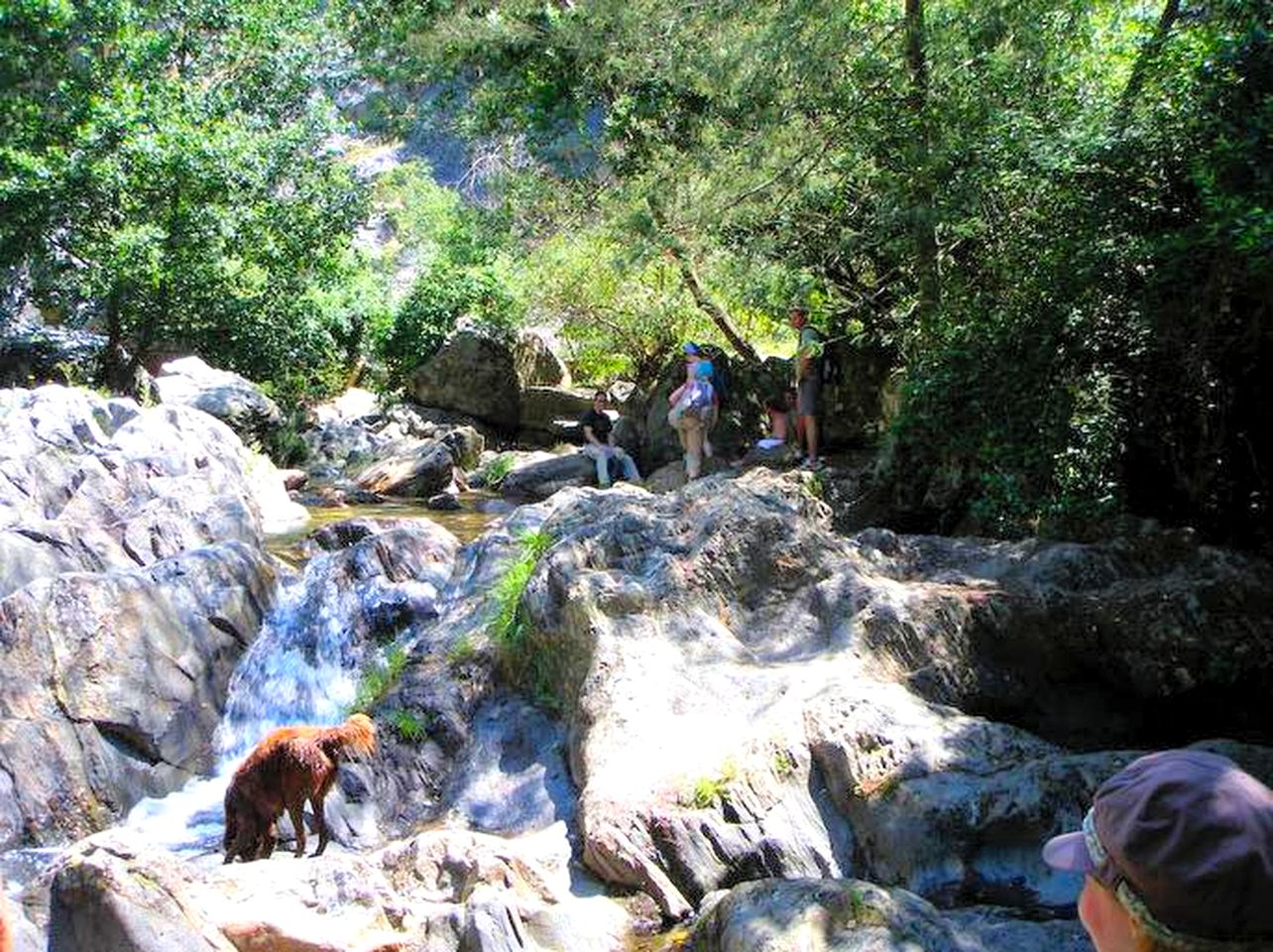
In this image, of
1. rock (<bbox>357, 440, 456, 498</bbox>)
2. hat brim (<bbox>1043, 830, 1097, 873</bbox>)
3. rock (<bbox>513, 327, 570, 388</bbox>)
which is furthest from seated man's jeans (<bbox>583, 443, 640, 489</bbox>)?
hat brim (<bbox>1043, 830, 1097, 873</bbox>)

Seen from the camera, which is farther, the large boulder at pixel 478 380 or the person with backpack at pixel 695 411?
the large boulder at pixel 478 380

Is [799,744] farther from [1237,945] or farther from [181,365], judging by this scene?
[181,365]

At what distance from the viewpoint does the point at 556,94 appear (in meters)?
20.8

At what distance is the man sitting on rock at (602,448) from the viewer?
1893cm

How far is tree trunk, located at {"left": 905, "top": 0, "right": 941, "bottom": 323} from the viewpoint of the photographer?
1134 centimetres

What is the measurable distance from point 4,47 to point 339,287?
25.2ft

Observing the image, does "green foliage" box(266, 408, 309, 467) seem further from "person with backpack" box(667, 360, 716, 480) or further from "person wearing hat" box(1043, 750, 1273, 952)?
"person wearing hat" box(1043, 750, 1273, 952)

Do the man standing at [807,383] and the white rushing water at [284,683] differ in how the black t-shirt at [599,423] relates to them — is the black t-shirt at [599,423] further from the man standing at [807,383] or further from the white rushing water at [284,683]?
the white rushing water at [284,683]

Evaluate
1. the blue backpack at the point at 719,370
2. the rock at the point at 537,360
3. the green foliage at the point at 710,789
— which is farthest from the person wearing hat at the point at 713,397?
the green foliage at the point at 710,789

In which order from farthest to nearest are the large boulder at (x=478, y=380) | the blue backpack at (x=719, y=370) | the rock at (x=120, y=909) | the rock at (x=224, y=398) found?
the large boulder at (x=478, y=380)
the rock at (x=224, y=398)
the blue backpack at (x=719, y=370)
the rock at (x=120, y=909)

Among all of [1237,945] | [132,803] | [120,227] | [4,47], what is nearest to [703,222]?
[132,803]

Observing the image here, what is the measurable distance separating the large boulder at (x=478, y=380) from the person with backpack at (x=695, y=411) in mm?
9768

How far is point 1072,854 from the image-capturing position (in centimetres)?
175

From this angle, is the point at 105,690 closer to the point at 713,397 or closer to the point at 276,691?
the point at 276,691
